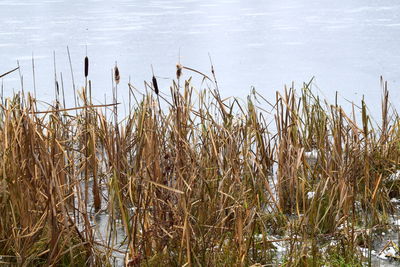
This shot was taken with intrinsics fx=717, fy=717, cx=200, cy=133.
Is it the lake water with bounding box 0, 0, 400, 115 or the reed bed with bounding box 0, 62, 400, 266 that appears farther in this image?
the lake water with bounding box 0, 0, 400, 115

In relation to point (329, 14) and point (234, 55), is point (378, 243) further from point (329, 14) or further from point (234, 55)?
point (329, 14)

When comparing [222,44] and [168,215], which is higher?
[222,44]

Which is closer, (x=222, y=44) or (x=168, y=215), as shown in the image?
(x=168, y=215)

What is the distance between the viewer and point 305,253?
102 inches

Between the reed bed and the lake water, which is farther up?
the lake water

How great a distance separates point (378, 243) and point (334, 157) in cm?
45

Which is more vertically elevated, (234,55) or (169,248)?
(234,55)

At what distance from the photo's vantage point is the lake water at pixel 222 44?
6613 millimetres

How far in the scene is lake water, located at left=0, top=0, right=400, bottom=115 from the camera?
21.7 feet

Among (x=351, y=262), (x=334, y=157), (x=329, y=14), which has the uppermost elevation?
(x=329, y=14)

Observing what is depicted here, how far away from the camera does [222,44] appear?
26.9 ft

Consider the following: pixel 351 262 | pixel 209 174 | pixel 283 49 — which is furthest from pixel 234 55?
pixel 351 262

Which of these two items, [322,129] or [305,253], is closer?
[305,253]

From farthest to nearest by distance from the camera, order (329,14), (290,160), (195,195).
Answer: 1. (329,14)
2. (290,160)
3. (195,195)
